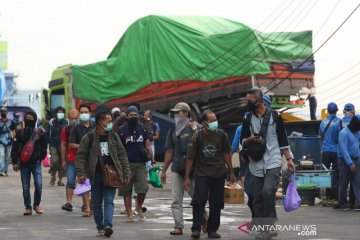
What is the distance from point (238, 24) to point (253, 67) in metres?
4.98

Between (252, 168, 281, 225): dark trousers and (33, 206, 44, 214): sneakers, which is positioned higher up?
(252, 168, 281, 225): dark trousers

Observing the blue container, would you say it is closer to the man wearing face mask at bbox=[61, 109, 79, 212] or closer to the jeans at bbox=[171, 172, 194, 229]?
the man wearing face mask at bbox=[61, 109, 79, 212]

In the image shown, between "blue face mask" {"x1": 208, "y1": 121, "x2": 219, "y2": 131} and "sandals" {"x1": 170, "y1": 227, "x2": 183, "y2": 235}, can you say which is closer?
"blue face mask" {"x1": 208, "y1": 121, "x2": 219, "y2": 131}

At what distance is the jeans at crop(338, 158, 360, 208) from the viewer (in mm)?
17656

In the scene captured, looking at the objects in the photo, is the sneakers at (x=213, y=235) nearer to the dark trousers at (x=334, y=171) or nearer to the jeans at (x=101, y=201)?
the jeans at (x=101, y=201)

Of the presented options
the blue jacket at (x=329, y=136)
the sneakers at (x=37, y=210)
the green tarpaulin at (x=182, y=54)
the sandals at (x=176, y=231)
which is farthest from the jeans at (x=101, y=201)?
the green tarpaulin at (x=182, y=54)

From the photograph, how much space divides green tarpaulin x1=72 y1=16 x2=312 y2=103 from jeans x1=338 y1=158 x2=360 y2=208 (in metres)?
13.6

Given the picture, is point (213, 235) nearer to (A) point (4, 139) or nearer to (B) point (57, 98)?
(A) point (4, 139)

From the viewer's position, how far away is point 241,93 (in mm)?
32281

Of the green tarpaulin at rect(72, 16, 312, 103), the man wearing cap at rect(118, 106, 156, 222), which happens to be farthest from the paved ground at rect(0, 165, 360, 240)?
the green tarpaulin at rect(72, 16, 312, 103)

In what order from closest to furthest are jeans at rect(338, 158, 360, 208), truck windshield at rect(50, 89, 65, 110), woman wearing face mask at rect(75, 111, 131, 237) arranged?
woman wearing face mask at rect(75, 111, 131, 237), jeans at rect(338, 158, 360, 208), truck windshield at rect(50, 89, 65, 110)

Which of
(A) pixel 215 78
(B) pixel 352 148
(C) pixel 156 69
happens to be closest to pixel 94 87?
(C) pixel 156 69

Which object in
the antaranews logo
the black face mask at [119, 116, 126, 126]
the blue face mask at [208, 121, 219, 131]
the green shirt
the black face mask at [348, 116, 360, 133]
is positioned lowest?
the antaranews logo

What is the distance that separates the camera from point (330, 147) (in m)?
19.1
